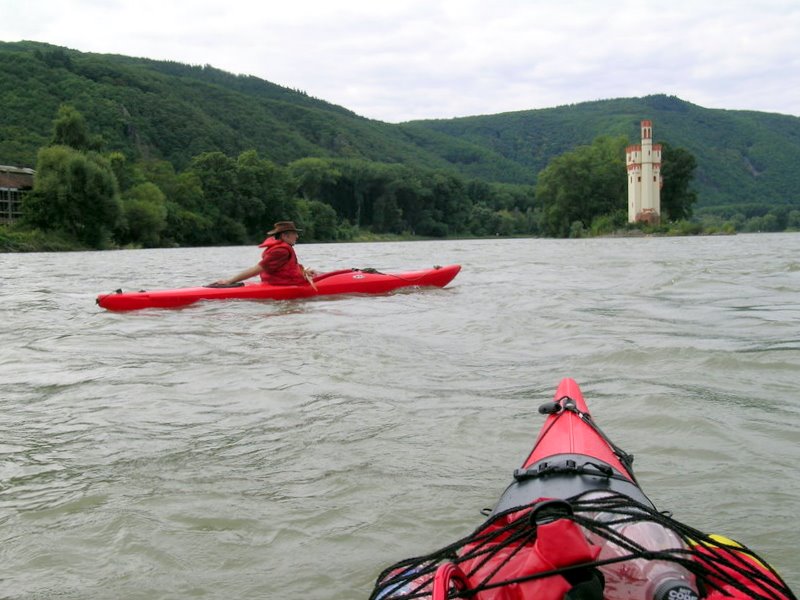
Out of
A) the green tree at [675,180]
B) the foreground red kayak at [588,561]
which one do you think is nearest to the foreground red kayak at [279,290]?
the foreground red kayak at [588,561]

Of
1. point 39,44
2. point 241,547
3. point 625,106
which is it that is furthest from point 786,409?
point 625,106

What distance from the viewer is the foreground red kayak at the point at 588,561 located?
1646mm

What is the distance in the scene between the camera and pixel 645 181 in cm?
6362

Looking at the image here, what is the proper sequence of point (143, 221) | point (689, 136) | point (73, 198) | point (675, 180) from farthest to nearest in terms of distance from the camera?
1. point (689, 136)
2. point (675, 180)
3. point (143, 221)
4. point (73, 198)

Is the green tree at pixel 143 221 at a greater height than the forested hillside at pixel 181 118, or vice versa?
the forested hillside at pixel 181 118

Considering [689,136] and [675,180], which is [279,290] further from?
[689,136]

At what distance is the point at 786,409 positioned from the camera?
14.7 ft

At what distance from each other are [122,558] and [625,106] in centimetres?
16634

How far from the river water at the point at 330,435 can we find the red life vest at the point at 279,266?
5.89 feet

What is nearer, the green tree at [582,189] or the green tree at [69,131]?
the green tree at [69,131]

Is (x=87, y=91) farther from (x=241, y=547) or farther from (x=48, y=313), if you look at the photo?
(x=241, y=547)

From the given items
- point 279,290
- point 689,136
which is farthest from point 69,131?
point 689,136

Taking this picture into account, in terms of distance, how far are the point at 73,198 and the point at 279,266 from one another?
3548cm

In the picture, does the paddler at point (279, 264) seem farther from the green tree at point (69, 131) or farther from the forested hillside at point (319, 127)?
the forested hillside at point (319, 127)
